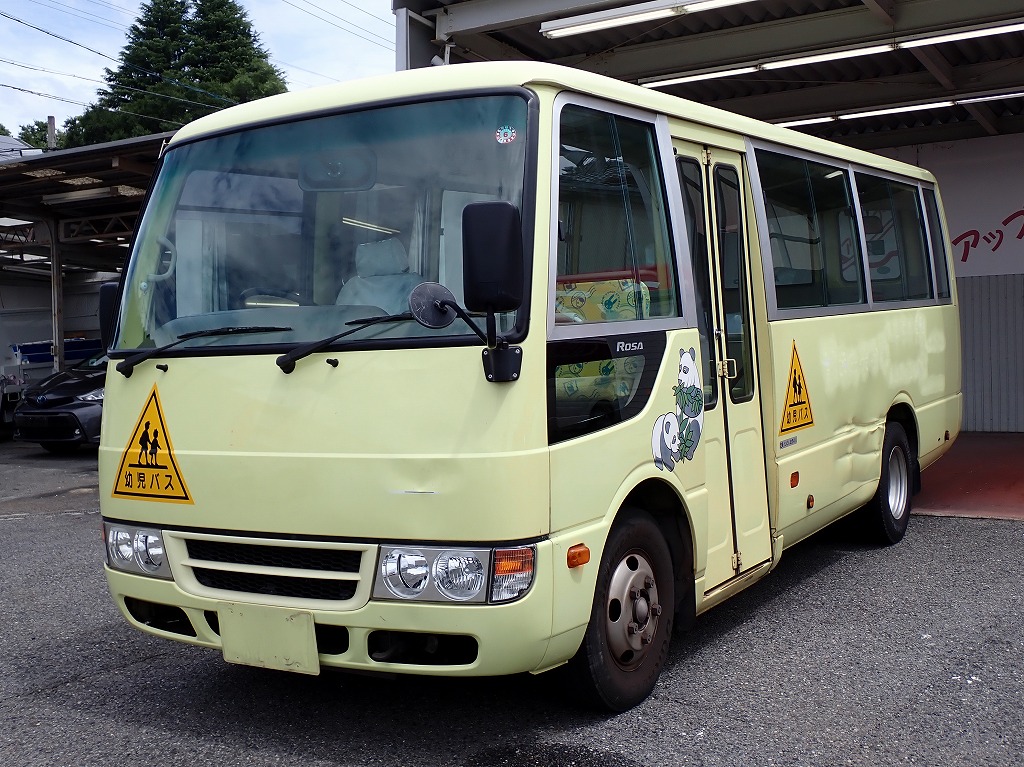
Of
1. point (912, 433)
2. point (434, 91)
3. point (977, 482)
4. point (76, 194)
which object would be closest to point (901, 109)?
point (977, 482)

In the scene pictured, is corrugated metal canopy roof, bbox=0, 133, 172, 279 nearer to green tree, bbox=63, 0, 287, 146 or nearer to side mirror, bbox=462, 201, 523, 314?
side mirror, bbox=462, 201, 523, 314

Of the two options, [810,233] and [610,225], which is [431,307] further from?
[810,233]

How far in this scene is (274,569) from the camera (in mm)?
3898

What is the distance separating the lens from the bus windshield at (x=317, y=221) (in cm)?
390

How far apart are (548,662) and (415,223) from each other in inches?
65.5

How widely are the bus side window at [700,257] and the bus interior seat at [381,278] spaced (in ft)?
5.01

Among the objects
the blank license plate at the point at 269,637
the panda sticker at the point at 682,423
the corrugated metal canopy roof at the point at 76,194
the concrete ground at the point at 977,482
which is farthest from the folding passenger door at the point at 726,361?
the corrugated metal canopy roof at the point at 76,194

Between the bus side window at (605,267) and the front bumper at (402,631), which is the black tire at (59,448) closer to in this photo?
the front bumper at (402,631)

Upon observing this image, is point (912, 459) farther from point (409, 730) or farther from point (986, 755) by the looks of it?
point (409, 730)

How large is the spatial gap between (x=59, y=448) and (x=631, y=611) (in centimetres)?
1332

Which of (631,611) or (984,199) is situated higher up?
(984,199)

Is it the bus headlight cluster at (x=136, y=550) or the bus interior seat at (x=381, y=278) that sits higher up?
the bus interior seat at (x=381, y=278)

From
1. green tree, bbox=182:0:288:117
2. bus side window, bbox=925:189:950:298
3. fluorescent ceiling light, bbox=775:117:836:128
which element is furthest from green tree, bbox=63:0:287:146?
bus side window, bbox=925:189:950:298

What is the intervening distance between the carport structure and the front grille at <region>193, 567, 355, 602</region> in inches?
314
